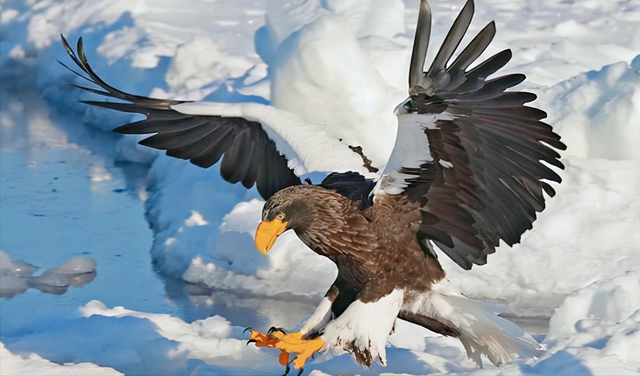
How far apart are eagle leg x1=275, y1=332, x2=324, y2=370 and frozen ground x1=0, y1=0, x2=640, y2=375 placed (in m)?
0.56

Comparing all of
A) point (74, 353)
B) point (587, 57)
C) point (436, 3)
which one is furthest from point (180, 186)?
point (436, 3)

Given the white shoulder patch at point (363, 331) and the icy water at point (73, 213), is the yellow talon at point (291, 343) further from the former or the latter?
the icy water at point (73, 213)

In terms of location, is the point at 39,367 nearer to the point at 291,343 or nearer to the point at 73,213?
the point at 291,343

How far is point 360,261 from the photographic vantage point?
349 cm

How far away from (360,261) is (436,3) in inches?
239

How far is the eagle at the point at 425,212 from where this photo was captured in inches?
121

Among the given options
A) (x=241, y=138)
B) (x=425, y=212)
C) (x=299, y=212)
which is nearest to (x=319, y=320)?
(x=299, y=212)

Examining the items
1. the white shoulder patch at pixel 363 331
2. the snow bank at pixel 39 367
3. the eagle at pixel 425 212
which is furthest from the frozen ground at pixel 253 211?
the white shoulder patch at pixel 363 331

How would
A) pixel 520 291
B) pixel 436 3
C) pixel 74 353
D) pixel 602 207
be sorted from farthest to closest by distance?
1. pixel 436 3
2. pixel 602 207
3. pixel 520 291
4. pixel 74 353

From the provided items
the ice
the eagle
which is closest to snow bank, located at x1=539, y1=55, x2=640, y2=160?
the eagle

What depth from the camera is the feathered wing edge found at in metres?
4.18

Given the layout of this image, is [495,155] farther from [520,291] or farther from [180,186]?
[180,186]

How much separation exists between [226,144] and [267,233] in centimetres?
109

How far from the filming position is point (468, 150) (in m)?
3.25
